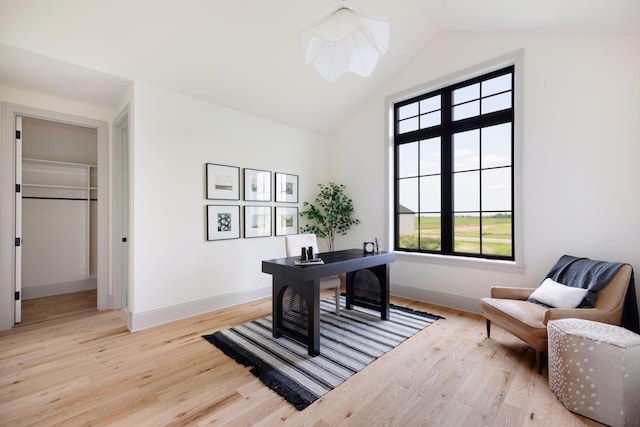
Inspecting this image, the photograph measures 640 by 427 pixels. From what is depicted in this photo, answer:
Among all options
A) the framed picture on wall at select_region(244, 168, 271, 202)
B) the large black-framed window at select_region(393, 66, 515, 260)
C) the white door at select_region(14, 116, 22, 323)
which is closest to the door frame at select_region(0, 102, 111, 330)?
the white door at select_region(14, 116, 22, 323)

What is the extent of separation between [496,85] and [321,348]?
11.9 ft

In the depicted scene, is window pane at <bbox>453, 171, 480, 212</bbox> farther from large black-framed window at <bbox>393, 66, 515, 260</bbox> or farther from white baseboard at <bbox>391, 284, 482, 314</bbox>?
white baseboard at <bbox>391, 284, 482, 314</bbox>

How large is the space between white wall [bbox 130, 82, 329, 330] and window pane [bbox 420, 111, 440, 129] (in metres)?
2.25

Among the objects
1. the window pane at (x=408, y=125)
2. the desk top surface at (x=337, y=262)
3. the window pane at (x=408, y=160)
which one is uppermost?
the window pane at (x=408, y=125)

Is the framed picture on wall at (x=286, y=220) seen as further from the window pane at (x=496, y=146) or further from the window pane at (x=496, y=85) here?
the window pane at (x=496, y=85)

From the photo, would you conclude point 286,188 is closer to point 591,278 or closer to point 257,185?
point 257,185

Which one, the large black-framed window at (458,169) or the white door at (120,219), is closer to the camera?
the large black-framed window at (458,169)

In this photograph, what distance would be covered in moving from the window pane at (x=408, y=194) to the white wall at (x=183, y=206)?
202 cm

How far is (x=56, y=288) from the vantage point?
444cm

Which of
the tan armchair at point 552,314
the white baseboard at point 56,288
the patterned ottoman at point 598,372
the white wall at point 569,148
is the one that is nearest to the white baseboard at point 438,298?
the white wall at point 569,148

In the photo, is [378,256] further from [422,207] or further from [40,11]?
[40,11]

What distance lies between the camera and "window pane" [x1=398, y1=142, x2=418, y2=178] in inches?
167

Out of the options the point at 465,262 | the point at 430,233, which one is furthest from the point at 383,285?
the point at 430,233

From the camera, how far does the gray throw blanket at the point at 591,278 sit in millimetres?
2234
